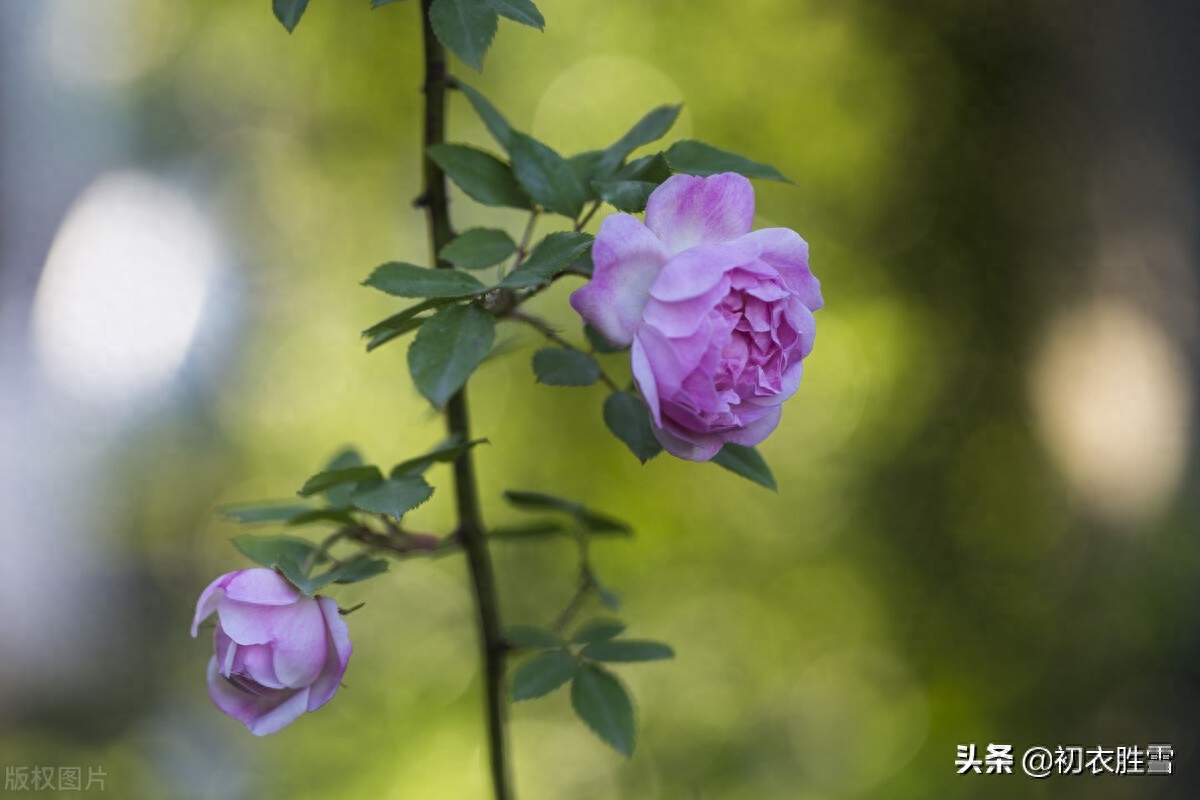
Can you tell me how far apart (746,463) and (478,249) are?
165 millimetres

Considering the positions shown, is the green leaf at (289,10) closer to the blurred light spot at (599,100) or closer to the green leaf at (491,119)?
the green leaf at (491,119)

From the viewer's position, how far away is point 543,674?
1.72ft

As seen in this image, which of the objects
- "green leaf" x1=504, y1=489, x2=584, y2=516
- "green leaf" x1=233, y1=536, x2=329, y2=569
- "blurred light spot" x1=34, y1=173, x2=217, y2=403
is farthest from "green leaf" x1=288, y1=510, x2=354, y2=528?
"blurred light spot" x1=34, y1=173, x2=217, y2=403

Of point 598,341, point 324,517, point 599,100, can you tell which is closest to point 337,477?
point 324,517

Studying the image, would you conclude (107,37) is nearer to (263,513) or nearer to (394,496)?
(263,513)

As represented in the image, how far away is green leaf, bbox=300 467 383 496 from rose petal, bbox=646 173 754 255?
0.19 meters

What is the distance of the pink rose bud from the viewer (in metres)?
0.39

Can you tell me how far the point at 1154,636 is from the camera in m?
1.29

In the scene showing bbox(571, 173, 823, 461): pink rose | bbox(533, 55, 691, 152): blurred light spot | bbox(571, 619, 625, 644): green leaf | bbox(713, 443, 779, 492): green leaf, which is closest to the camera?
bbox(571, 173, 823, 461): pink rose

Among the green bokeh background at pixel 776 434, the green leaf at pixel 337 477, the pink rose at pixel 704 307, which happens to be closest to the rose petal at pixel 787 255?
the pink rose at pixel 704 307

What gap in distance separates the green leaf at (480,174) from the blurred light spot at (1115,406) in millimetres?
1076

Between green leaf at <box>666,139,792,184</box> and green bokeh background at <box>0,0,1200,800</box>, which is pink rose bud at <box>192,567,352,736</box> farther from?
green bokeh background at <box>0,0,1200,800</box>

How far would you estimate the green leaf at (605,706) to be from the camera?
1.69ft

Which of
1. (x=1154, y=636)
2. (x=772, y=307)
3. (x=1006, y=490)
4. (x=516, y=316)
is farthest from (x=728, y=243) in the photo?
(x=1154, y=636)
